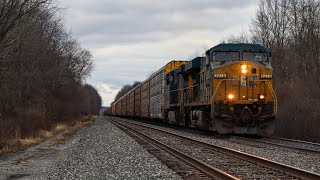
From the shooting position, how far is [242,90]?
57.5 ft

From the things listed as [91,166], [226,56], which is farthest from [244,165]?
[226,56]

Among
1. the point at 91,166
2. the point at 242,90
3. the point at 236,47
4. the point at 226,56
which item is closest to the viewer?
the point at 91,166

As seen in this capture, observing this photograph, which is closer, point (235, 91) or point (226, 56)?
point (235, 91)

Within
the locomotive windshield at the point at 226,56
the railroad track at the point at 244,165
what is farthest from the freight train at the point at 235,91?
the railroad track at the point at 244,165

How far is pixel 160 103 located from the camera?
28.9 m

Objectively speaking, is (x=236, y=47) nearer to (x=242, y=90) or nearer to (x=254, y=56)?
(x=254, y=56)

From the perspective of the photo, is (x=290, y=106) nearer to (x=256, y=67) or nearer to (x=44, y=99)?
(x=256, y=67)

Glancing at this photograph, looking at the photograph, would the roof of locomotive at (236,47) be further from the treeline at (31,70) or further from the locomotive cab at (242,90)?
the treeline at (31,70)

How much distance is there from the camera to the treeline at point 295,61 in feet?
68.2

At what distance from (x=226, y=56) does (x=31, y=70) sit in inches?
635

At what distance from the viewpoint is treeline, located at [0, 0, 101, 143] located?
16188 millimetres

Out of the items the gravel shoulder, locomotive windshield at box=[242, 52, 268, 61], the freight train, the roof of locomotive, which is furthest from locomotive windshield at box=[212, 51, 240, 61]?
the gravel shoulder

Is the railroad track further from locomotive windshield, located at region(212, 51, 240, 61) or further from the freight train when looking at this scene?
locomotive windshield, located at region(212, 51, 240, 61)

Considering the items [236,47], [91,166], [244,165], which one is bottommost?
[91,166]
